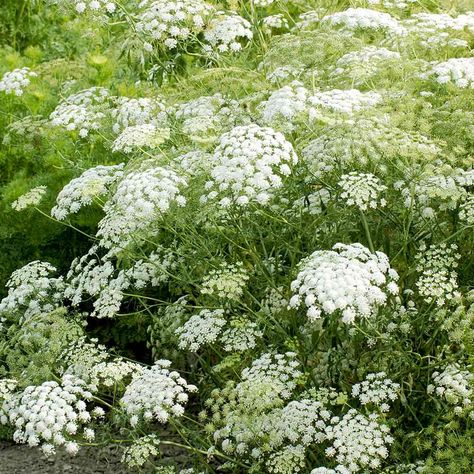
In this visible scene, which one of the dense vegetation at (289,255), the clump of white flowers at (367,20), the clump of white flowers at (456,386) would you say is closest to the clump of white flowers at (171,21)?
the dense vegetation at (289,255)

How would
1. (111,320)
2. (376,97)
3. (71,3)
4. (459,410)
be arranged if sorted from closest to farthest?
(459,410)
(376,97)
(71,3)
(111,320)

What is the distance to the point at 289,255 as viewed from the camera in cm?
452

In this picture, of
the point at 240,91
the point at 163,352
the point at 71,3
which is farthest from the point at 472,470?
the point at 71,3

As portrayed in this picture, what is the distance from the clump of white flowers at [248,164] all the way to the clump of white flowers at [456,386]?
3.35 ft

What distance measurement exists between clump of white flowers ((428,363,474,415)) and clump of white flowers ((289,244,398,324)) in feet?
1.30

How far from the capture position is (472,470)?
3.42 m

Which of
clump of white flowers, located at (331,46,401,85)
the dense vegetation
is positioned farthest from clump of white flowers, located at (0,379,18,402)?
clump of white flowers, located at (331,46,401,85)

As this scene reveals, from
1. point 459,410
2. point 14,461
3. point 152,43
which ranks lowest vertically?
point 14,461

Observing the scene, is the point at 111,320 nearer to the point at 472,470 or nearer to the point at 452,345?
the point at 452,345

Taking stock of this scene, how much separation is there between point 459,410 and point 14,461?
2720 mm

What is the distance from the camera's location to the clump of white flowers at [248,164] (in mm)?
3648

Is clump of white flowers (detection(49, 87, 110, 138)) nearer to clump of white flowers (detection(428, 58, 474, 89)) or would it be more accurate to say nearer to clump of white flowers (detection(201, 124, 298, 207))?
clump of white flowers (detection(201, 124, 298, 207))

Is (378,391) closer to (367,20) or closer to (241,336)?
(241,336)

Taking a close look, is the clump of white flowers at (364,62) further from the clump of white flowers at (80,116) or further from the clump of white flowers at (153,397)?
the clump of white flowers at (153,397)
